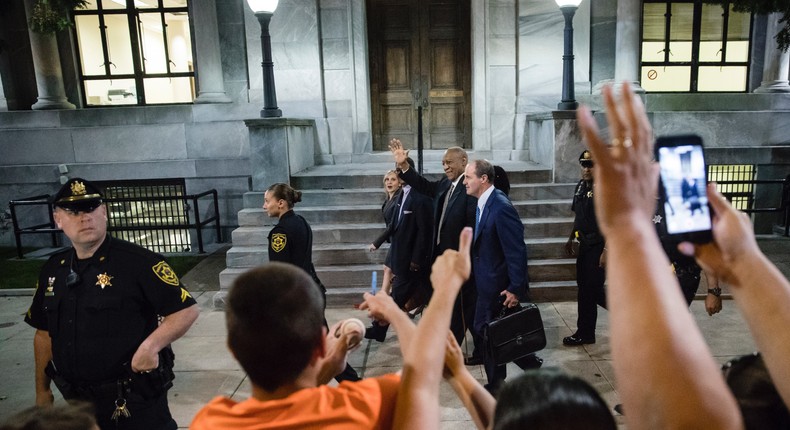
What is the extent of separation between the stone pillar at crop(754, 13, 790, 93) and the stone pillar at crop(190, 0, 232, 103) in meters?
11.9

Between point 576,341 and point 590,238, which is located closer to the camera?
point 590,238

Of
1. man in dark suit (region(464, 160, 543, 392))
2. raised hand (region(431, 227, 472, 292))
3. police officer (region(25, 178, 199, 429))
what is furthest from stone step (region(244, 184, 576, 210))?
raised hand (region(431, 227, 472, 292))

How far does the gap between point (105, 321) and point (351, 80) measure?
874cm

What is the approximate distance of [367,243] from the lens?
25.6 ft

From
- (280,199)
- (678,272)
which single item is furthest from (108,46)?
(678,272)

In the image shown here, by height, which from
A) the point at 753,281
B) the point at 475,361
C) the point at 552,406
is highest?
the point at 753,281

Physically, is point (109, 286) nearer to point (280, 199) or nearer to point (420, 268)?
point (280, 199)

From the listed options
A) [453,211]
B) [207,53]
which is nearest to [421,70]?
[207,53]

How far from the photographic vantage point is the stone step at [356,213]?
801 centimetres

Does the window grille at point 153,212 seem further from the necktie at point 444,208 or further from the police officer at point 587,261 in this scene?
the police officer at point 587,261

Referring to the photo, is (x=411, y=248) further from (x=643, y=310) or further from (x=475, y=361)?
(x=643, y=310)

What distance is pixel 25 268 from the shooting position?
934 cm

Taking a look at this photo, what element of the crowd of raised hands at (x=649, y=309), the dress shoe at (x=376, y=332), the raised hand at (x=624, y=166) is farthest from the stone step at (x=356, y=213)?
the raised hand at (x=624, y=166)

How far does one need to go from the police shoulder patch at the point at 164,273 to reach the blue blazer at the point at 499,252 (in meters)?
2.58
